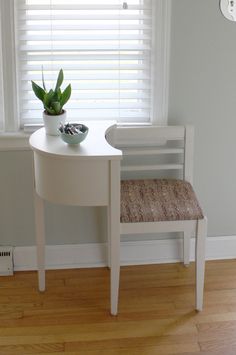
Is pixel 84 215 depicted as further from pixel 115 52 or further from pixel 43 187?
pixel 115 52

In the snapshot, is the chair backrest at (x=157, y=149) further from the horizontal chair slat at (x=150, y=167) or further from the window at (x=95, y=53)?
the window at (x=95, y=53)

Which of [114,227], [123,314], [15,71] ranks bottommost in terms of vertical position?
[123,314]

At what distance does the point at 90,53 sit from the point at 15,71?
14.6 inches

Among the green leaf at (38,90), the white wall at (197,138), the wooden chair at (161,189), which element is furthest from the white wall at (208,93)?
the green leaf at (38,90)

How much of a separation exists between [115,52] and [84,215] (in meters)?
0.84

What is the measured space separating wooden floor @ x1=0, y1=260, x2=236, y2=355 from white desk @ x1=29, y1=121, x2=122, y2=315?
28 cm

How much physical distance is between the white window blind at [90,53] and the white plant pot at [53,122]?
11.3 inches

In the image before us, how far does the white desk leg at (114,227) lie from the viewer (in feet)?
7.66

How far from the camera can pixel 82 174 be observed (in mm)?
2328

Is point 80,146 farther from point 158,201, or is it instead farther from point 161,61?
point 161,61

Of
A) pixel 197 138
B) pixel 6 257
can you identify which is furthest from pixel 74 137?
pixel 6 257

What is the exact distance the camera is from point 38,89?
255 centimetres

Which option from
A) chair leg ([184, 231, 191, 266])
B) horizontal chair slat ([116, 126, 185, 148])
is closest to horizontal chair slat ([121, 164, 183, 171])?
horizontal chair slat ([116, 126, 185, 148])

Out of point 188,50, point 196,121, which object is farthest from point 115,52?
point 196,121
